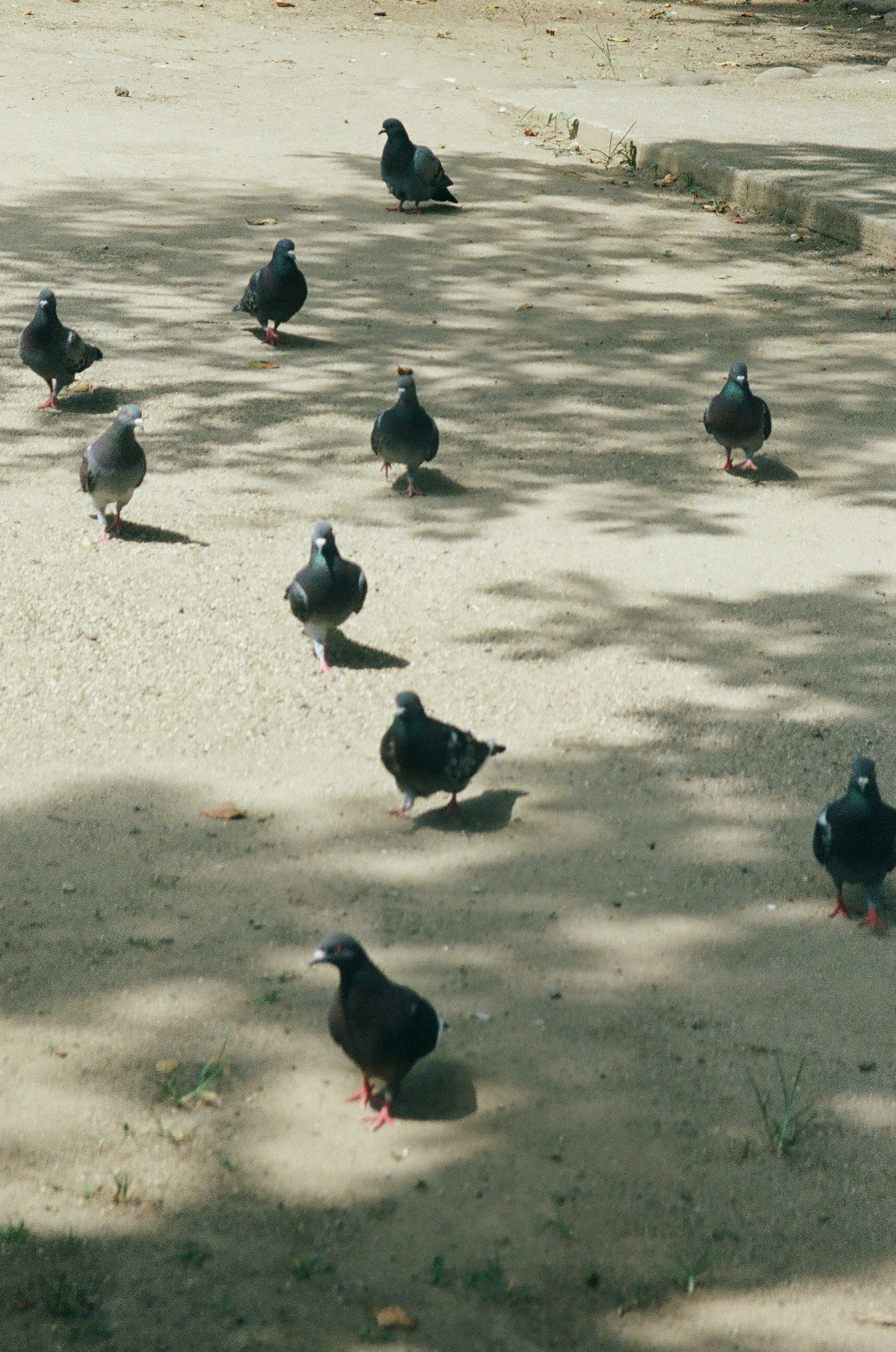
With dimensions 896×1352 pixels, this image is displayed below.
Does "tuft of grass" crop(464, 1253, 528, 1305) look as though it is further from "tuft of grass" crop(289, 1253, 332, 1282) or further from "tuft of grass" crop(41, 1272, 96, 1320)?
"tuft of grass" crop(41, 1272, 96, 1320)

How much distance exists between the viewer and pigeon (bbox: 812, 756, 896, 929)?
4133 millimetres

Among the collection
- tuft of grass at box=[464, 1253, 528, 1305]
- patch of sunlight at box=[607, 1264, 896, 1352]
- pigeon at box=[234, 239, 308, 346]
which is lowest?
patch of sunlight at box=[607, 1264, 896, 1352]

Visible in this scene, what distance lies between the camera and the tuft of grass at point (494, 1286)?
302 centimetres

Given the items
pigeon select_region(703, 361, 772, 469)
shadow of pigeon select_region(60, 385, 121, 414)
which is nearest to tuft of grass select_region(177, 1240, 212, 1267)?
pigeon select_region(703, 361, 772, 469)

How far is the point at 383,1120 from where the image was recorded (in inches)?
137

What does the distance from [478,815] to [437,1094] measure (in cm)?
125

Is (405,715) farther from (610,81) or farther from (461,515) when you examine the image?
(610,81)

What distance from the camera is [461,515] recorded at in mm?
6766

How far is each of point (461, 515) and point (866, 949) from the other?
322 centimetres

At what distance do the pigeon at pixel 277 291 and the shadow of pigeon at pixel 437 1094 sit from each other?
5.78m

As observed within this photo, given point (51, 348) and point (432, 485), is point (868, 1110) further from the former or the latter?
point (51, 348)

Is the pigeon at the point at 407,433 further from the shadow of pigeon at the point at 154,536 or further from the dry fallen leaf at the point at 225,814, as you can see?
the dry fallen leaf at the point at 225,814

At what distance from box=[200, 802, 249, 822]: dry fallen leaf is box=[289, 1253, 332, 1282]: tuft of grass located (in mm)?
1701

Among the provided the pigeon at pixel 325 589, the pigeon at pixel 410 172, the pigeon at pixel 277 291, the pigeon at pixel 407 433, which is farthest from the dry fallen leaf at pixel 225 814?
the pigeon at pixel 410 172
